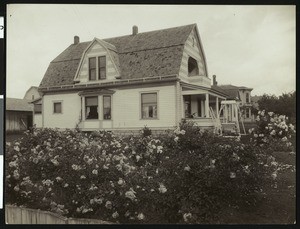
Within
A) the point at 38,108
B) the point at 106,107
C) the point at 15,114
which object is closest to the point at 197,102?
the point at 106,107

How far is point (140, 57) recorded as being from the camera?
9055mm

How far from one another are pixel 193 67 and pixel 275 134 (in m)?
4.42

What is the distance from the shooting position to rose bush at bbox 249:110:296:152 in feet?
16.8

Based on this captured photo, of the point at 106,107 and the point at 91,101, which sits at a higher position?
the point at 91,101

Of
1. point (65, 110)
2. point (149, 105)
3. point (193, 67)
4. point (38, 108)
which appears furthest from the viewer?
point (193, 67)

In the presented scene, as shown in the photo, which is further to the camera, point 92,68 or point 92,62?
point 92,62

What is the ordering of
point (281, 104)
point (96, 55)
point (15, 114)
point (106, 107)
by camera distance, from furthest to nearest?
1. point (96, 55)
2. point (106, 107)
3. point (15, 114)
4. point (281, 104)

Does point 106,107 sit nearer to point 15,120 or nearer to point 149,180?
point 15,120

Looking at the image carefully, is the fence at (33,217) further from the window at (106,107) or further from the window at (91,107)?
the window at (106,107)

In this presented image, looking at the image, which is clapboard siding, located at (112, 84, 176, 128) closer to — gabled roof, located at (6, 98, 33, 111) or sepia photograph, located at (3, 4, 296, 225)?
sepia photograph, located at (3, 4, 296, 225)

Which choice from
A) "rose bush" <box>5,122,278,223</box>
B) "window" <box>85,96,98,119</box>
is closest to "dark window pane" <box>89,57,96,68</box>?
"window" <box>85,96,98,119</box>

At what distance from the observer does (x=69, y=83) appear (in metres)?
9.15

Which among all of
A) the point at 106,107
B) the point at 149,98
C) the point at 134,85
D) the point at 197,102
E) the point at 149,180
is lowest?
the point at 149,180
